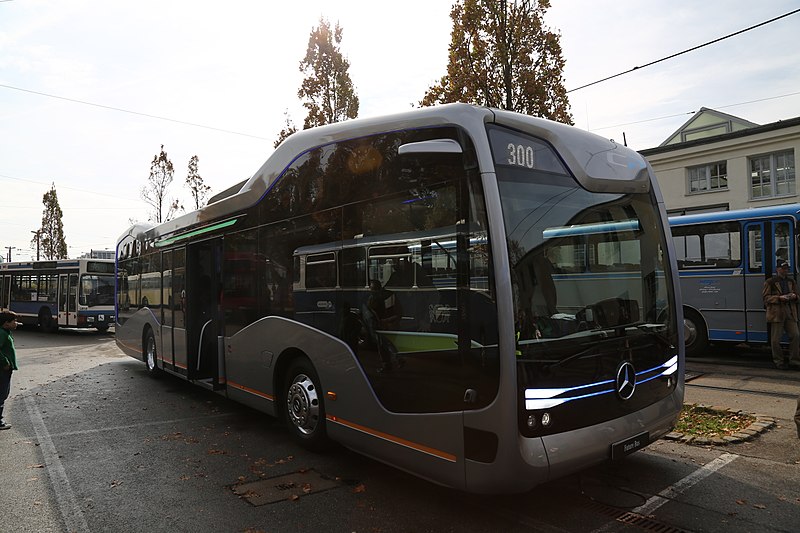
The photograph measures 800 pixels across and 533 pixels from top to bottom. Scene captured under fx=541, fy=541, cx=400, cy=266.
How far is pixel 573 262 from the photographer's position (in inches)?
163

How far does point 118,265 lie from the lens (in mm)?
13164

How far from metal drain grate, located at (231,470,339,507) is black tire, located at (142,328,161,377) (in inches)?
255

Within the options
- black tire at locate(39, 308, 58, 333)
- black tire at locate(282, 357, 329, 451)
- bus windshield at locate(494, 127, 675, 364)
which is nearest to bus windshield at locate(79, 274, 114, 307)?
black tire at locate(39, 308, 58, 333)

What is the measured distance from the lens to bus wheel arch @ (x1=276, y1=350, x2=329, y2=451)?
5.53m

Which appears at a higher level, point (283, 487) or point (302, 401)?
point (302, 401)

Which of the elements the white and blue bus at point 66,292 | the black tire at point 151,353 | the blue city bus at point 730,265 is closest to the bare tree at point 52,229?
the white and blue bus at point 66,292

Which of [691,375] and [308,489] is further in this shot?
[691,375]

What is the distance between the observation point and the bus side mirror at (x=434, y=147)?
155 inches

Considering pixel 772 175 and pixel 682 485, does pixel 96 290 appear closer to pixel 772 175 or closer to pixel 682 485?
pixel 682 485

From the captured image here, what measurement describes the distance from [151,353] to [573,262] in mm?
9377

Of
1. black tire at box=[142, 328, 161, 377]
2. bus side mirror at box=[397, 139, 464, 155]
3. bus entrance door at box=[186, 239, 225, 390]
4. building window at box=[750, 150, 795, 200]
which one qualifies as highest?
building window at box=[750, 150, 795, 200]

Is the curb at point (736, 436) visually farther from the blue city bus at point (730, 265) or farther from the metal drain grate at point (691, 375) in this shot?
the blue city bus at point (730, 265)

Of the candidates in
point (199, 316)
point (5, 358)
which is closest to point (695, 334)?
point (199, 316)

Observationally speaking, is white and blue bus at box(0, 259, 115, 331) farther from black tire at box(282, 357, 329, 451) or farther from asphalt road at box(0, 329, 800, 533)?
black tire at box(282, 357, 329, 451)
